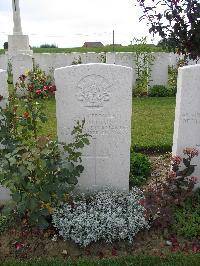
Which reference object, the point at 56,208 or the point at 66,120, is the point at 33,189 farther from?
the point at 66,120

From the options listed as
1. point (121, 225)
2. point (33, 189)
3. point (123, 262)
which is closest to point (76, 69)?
point (33, 189)

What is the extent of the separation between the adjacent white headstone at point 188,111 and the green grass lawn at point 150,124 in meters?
1.61

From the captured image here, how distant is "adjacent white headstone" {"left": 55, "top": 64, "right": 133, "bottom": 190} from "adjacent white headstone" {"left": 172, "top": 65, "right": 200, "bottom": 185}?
2.11ft

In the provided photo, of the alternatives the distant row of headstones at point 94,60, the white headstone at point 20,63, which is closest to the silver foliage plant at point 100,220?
the white headstone at point 20,63

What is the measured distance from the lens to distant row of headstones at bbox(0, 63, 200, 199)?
4.29 meters

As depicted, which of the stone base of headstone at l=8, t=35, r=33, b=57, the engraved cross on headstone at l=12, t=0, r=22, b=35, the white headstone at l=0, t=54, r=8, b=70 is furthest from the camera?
the white headstone at l=0, t=54, r=8, b=70

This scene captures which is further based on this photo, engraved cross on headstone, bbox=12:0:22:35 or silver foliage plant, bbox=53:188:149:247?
engraved cross on headstone, bbox=12:0:22:35

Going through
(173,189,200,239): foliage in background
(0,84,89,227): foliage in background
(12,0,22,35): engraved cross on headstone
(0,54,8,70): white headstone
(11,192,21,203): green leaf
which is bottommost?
(173,189,200,239): foliage in background

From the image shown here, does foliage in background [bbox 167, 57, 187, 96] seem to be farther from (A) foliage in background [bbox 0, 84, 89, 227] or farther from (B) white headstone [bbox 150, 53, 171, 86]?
(A) foliage in background [bbox 0, 84, 89, 227]

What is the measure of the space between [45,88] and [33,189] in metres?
1.10

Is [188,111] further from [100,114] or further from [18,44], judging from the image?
[18,44]

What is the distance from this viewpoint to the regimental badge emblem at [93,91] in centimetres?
430

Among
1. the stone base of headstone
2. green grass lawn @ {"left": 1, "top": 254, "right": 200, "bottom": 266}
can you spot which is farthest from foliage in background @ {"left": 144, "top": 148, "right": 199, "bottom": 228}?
the stone base of headstone

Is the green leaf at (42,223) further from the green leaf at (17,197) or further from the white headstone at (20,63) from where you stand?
the white headstone at (20,63)
